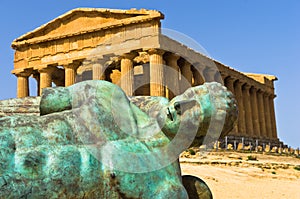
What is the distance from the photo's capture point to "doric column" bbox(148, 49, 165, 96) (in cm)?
3142

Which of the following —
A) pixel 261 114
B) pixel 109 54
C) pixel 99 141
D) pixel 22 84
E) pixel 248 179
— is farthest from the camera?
pixel 261 114

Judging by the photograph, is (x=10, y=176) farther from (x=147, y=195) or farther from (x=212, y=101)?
(x=212, y=101)

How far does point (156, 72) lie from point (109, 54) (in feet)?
15.7

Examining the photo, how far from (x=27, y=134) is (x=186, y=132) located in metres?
0.83

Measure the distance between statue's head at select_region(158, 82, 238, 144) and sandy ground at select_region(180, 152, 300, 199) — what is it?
25.7 ft

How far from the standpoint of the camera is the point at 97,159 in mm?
2205

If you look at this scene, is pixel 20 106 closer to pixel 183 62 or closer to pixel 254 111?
pixel 183 62

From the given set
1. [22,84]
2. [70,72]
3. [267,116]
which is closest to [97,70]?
[70,72]

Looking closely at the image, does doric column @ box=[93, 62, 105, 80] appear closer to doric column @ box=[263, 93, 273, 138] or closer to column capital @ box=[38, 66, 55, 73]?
column capital @ box=[38, 66, 55, 73]

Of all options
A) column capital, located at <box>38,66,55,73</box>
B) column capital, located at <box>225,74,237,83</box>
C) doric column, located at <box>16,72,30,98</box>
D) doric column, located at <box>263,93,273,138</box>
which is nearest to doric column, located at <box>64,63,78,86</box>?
column capital, located at <box>38,66,55,73</box>

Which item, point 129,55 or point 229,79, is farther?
point 229,79

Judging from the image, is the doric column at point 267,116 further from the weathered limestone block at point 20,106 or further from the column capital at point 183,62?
the weathered limestone block at point 20,106

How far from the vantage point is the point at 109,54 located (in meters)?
34.6

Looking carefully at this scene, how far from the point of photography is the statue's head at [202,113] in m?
2.38
